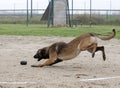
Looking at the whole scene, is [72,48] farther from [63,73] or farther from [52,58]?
[63,73]

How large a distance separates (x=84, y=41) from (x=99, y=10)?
4029 cm

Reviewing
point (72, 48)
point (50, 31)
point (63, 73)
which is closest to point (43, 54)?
point (72, 48)

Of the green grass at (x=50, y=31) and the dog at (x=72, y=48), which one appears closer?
the dog at (x=72, y=48)

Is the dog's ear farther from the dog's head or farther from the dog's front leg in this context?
the dog's front leg

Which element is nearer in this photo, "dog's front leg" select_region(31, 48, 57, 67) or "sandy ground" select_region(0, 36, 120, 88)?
"sandy ground" select_region(0, 36, 120, 88)

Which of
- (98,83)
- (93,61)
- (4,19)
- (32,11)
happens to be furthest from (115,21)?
(98,83)

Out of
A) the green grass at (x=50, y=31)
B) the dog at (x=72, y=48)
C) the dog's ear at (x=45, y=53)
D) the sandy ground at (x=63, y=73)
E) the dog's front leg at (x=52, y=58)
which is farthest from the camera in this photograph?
the green grass at (x=50, y=31)

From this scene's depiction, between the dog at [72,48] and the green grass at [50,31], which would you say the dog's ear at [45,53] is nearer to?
the dog at [72,48]

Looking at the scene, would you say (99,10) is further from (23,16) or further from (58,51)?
(58,51)

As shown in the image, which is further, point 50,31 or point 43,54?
point 50,31

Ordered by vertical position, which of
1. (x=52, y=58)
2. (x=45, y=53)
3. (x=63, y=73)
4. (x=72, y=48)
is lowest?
(x=63, y=73)

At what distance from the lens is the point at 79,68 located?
39.0 ft

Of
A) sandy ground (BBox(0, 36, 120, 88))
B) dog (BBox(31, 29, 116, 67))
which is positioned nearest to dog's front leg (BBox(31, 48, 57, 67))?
dog (BBox(31, 29, 116, 67))

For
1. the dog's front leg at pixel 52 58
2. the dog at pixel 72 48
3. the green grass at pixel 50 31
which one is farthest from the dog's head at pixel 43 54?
the green grass at pixel 50 31
